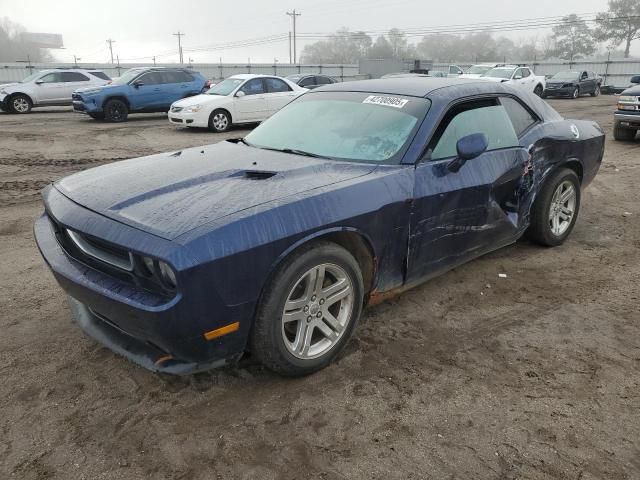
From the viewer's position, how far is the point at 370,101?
3727 mm

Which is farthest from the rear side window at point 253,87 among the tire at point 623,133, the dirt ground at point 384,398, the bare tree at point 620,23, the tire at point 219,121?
the bare tree at point 620,23

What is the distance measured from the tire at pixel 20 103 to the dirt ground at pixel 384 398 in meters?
16.0

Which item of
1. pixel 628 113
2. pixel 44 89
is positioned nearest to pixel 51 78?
pixel 44 89

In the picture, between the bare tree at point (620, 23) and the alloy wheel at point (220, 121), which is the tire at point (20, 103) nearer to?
the alloy wheel at point (220, 121)

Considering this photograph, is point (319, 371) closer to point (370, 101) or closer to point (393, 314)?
point (393, 314)

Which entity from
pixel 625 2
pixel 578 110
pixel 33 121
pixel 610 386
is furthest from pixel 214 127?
pixel 625 2

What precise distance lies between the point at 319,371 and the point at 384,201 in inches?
41.1

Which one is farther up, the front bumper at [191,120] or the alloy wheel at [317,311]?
the front bumper at [191,120]

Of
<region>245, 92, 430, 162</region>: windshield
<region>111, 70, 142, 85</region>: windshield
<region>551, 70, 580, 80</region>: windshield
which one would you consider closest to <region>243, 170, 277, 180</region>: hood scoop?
<region>245, 92, 430, 162</region>: windshield

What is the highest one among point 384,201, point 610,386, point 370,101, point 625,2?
point 625,2

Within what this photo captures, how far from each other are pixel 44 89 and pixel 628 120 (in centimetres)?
1777

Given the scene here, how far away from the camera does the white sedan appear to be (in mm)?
12953

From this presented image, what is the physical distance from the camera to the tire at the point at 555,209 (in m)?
4.59

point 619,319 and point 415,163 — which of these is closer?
point 415,163
